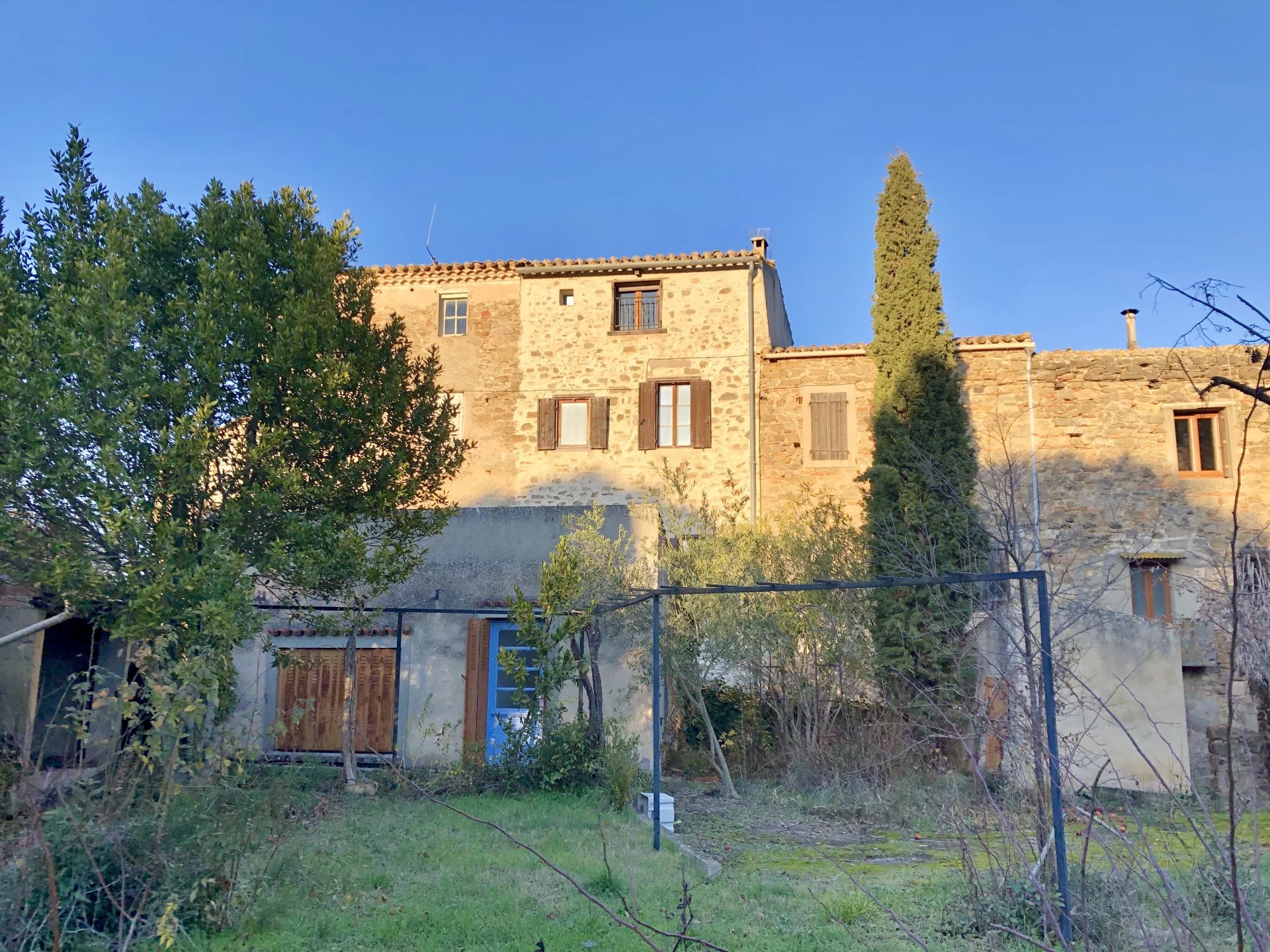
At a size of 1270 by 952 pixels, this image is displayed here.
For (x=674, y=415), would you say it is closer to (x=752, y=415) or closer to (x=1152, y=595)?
(x=752, y=415)

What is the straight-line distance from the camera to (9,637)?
8625mm

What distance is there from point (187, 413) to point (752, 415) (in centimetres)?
1082

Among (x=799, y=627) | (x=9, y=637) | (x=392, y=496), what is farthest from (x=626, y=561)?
(x=9, y=637)

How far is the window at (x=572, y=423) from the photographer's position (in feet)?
59.7

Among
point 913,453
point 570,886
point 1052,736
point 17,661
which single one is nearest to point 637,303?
point 913,453

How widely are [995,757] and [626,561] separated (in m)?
6.15

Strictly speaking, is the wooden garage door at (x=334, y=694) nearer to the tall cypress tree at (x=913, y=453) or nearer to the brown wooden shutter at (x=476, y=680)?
the brown wooden shutter at (x=476, y=680)

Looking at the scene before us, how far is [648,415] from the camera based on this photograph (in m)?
17.9

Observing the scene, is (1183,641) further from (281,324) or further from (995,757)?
(281,324)

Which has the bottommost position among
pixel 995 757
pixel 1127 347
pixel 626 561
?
pixel 995 757

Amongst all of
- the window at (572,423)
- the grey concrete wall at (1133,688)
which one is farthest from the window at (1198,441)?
the window at (572,423)

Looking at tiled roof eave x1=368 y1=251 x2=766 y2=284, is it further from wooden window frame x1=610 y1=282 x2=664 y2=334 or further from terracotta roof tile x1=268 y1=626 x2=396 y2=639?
terracotta roof tile x1=268 y1=626 x2=396 y2=639

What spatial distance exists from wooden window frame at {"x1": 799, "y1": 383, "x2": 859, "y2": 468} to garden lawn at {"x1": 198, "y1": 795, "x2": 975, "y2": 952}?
9.78 m

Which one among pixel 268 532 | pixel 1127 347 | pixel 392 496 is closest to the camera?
pixel 268 532
